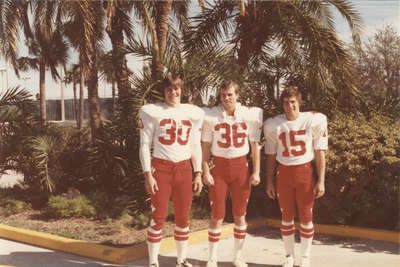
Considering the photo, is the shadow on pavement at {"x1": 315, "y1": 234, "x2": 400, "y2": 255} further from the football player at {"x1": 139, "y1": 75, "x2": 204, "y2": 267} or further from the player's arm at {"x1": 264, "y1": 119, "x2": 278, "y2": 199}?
the football player at {"x1": 139, "y1": 75, "x2": 204, "y2": 267}

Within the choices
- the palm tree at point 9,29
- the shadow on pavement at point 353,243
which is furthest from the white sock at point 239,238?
the palm tree at point 9,29

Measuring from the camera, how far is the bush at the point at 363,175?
6516 millimetres

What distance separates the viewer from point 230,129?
207 inches

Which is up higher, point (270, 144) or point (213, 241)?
point (270, 144)

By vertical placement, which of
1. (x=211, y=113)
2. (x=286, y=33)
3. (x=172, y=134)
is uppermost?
(x=286, y=33)

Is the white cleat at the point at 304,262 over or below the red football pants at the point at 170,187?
below

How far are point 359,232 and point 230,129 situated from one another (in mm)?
2806

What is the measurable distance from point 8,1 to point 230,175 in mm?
6386

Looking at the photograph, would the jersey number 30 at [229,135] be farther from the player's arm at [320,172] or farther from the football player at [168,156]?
the player's arm at [320,172]

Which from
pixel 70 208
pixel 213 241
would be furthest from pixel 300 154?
pixel 70 208

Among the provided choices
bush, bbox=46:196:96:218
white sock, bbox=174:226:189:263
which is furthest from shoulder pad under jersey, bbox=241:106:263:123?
bush, bbox=46:196:96:218

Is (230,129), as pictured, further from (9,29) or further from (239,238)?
(9,29)

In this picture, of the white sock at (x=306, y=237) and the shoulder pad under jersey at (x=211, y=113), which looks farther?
the shoulder pad under jersey at (x=211, y=113)

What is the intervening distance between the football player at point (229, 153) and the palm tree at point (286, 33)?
9.08ft
